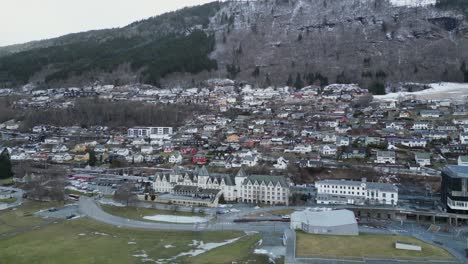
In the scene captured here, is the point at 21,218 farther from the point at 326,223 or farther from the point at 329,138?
the point at 329,138

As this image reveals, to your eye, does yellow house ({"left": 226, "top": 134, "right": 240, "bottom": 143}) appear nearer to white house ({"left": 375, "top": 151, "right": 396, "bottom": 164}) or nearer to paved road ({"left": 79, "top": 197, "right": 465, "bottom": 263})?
white house ({"left": 375, "top": 151, "right": 396, "bottom": 164})

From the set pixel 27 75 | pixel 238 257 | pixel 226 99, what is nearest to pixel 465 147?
pixel 238 257

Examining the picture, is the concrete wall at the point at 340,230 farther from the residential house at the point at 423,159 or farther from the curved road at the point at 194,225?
the residential house at the point at 423,159

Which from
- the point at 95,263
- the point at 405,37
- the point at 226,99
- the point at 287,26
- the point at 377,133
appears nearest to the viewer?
the point at 95,263

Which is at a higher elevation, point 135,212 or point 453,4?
point 453,4

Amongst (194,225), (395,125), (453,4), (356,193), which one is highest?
(453,4)

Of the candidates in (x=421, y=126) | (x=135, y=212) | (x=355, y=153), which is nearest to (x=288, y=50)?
(x=421, y=126)

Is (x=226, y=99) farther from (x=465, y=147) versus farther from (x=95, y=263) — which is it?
(x=95, y=263)

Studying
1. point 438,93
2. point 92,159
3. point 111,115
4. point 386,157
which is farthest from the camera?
point 438,93
